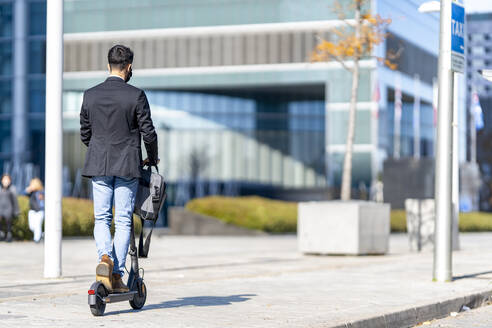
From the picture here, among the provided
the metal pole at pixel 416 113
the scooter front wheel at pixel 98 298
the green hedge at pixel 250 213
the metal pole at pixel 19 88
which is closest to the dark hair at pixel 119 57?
the scooter front wheel at pixel 98 298

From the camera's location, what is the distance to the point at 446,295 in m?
10.4

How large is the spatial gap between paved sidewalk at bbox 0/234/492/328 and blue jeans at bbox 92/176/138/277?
1.67 feet

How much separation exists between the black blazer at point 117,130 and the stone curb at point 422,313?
6.45ft

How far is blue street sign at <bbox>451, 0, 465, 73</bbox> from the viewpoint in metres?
12.2

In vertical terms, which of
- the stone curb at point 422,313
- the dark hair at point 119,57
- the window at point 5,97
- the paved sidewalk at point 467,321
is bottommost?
the paved sidewalk at point 467,321

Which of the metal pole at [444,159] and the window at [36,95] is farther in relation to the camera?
the window at [36,95]

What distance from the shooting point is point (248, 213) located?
31516 millimetres

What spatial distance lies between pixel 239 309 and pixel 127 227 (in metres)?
1.45

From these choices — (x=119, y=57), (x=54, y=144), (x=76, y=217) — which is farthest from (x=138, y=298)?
(x=76, y=217)

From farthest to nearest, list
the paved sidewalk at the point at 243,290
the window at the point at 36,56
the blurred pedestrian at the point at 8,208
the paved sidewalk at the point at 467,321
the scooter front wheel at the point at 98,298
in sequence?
the window at the point at 36,56 < the blurred pedestrian at the point at 8,208 < the paved sidewalk at the point at 467,321 < the paved sidewalk at the point at 243,290 < the scooter front wheel at the point at 98,298

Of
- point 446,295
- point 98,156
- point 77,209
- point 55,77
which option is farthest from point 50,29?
point 77,209

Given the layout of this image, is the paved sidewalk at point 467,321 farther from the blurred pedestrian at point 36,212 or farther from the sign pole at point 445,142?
the blurred pedestrian at point 36,212

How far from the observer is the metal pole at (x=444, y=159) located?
12.0 m

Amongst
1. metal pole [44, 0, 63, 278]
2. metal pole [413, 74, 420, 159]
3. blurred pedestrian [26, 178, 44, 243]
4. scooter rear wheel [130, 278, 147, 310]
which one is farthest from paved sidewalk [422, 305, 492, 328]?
metal pole [413, 74, 420, 159]
